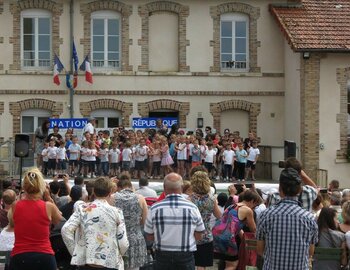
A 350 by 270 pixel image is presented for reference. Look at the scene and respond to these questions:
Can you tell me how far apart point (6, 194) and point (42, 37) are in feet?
60.8

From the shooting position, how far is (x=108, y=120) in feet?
96.7

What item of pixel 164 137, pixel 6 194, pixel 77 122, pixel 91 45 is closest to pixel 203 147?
pixel 164 137

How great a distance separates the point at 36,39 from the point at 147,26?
4.17 meters

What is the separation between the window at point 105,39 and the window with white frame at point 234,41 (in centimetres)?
404

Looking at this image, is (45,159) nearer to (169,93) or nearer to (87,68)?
(87,68)

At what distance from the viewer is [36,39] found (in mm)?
29172

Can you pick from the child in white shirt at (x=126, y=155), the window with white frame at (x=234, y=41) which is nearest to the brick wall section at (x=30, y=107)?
the child in white shirt at (x=126, y=155)

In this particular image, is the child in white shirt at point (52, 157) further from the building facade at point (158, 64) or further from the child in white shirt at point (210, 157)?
the child in white shirt at point (210, 157)

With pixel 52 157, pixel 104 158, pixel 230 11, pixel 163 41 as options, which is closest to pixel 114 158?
pixel 104 158

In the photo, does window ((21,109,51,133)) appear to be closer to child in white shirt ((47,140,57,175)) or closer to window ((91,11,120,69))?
window ((91,11,120,69))

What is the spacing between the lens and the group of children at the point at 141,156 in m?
25.2

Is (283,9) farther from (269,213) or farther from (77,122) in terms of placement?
(269,213)

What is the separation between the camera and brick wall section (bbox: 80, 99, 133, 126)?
29031 millimetres

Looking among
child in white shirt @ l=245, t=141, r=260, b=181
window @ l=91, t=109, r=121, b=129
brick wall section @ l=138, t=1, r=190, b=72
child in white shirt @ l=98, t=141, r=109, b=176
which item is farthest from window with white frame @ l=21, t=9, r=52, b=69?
child in white shirt @ l=245, t=141, r=260, b=181
